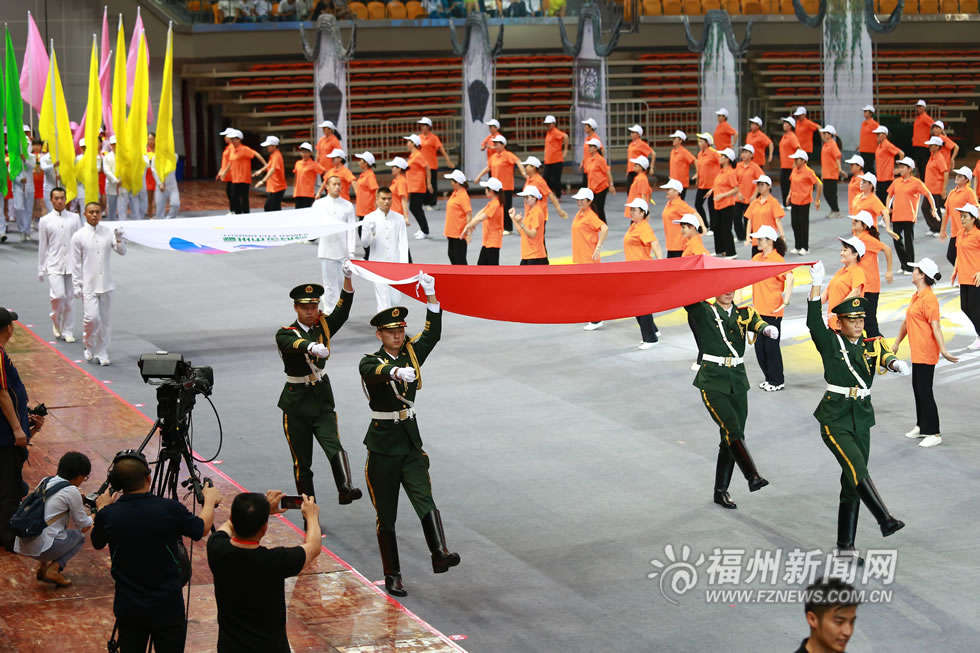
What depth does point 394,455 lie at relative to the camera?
338 inches

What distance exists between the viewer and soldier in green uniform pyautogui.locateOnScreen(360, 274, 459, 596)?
8.55 m

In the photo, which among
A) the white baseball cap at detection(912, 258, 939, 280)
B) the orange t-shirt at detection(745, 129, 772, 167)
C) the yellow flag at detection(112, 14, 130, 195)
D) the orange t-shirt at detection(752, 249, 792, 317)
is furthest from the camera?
the orange t-shirt at detection(745, 129, 772, 167)

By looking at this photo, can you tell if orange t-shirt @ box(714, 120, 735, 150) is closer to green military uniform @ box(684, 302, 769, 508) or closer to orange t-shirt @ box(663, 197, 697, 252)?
orange t-shirt @ box(663, 197, 697, 252)

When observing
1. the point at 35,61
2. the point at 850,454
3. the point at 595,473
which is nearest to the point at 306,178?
the point at 35,61

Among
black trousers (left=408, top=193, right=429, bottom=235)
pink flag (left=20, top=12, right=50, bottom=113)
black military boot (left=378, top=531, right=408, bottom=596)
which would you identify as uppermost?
pink flag (left=20, top=12, right=50, bottom=113)

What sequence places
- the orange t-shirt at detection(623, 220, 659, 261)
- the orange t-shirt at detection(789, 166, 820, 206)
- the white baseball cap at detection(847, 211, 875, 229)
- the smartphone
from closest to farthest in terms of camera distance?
1. the smartphone
2. the white baseball cap at detection(847, 211, 875, 229)
3. the orange t-shirt at detection(623, 220, 659, 261)
4. the orange t-shirt at detection(789, 166, 820, 206)

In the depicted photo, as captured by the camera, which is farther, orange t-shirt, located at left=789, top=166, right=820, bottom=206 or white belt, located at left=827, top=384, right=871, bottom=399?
orange t-shirt, located at left=789, top=166, right=820, bottom=206

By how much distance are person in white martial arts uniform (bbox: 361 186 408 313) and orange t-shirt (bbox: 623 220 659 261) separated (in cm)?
266

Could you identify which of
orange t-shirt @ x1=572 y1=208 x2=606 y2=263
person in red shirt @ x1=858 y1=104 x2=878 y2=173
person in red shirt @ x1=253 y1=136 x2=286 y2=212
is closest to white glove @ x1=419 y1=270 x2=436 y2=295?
orange t-shirt @ x1=572 y1=208 x2=606 y2=263

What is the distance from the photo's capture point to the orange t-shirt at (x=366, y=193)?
69.3ft

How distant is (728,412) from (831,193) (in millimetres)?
15313

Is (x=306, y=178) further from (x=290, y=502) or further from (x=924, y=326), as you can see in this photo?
(x=290, y=502)

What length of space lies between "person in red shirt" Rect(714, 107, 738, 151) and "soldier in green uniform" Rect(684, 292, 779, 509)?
16.6 metres

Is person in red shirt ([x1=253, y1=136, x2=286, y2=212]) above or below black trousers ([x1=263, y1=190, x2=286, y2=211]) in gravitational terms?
above
